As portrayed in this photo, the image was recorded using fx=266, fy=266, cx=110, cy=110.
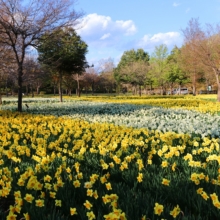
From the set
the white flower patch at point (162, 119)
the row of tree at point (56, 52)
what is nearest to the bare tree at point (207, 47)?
the row of tree at point (56, 52)

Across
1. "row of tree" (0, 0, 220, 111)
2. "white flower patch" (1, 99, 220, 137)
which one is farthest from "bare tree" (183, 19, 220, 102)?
"white flower patch" (1, 99, 220, 137)

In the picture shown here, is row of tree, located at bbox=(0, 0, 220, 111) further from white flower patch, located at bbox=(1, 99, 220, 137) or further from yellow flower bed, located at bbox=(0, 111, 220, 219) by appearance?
yellow flower bed, located at bbox=(0, 111, 220, 219)

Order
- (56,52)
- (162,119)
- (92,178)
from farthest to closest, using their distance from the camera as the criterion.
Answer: (56,52) < (162,119) < (92,178)

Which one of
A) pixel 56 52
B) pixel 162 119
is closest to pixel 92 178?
pixel 162 119

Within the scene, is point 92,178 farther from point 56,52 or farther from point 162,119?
point 56,52

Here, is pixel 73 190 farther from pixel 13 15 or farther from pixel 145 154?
pixel 13 15

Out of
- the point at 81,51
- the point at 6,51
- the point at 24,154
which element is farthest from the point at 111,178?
the point at 81,51

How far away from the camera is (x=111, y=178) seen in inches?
133

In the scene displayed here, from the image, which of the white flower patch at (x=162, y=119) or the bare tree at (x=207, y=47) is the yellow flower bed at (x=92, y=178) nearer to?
the white flower patch at (x=162, y=119)

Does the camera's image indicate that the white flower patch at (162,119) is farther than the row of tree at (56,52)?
No

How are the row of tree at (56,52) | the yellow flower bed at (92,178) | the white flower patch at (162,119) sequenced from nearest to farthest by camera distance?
the yellow flower bed at (92,178) → the white flower patch at (162,119) → the row of tree at (56,52)

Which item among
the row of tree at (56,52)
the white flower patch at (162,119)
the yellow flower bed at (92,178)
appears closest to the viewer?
the yellow flower bed at (92,178)

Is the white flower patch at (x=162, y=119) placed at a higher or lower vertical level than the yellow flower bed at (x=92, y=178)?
higher

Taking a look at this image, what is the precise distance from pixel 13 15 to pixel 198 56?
16.1 metres
